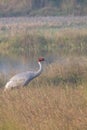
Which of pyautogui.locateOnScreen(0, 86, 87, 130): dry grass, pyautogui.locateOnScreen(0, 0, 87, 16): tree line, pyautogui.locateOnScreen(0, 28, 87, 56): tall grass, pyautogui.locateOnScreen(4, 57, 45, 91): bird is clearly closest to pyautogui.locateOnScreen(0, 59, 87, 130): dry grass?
pyautogui.locateOnScreen(0, 86, 87, 130): dry grass

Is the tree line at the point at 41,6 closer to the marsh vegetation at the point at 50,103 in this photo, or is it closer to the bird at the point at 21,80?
the marsh vegetation at the point at 50,103

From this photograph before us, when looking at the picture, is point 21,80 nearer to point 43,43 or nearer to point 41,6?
point 43,43

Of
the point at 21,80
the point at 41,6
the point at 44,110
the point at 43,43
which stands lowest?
the point at 41,6

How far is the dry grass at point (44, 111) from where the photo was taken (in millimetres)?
6285

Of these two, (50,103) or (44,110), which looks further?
Result: (50,103)

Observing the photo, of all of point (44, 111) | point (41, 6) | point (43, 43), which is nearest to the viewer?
point (44, 111)

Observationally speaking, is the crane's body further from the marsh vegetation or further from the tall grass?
the tall grass

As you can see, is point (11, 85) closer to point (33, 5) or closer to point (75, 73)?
Result: point (75, 73)

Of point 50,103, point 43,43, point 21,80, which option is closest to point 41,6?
point 43,43

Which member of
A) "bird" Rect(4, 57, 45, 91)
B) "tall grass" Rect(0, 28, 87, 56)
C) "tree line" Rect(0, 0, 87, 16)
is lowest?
"tree line" Rect(0, 0, 87, 16)

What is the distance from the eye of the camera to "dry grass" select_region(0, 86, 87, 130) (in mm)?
6285

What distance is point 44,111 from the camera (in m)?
6.63

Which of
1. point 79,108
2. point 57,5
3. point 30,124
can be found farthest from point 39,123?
point 57,5

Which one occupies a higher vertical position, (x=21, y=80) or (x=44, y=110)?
(x=44, y=110)
